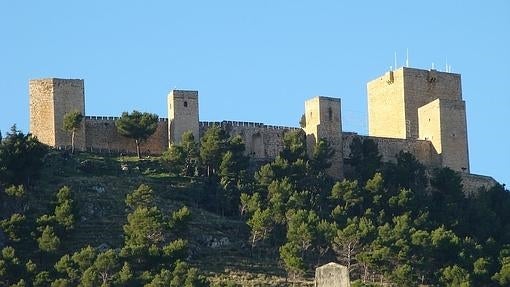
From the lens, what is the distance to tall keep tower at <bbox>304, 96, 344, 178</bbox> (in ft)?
135

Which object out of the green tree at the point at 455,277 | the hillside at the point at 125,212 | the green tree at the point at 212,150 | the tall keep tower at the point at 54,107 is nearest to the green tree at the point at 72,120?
the tall keep tower at the point at 54,107

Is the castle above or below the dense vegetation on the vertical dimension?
above

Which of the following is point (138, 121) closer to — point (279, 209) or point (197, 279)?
point (279, 209)

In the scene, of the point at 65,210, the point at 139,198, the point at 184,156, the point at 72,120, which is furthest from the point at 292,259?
the point at 72,120

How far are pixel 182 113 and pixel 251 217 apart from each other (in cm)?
579

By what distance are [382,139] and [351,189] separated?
19.5 feet

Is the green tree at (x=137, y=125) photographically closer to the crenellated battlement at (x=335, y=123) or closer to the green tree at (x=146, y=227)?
the crenellated battlement at (x=335, y=123)

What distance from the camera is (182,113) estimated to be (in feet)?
132

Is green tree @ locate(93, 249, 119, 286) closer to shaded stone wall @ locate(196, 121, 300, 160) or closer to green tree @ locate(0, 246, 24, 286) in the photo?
green tree @ locate(0, 246, 24, 286)

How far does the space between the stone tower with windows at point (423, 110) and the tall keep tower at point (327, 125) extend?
12.2ft

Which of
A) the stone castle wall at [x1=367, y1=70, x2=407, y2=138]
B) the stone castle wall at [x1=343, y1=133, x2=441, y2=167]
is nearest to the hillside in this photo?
the stone castle wall at [x1=343, y1=133, x2=441, y2=167]

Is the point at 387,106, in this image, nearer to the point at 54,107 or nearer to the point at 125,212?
the point at 54,107

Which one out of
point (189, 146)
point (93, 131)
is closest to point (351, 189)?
point (189, 146)

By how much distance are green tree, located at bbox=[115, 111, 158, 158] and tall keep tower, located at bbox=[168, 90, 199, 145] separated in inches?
27.9
